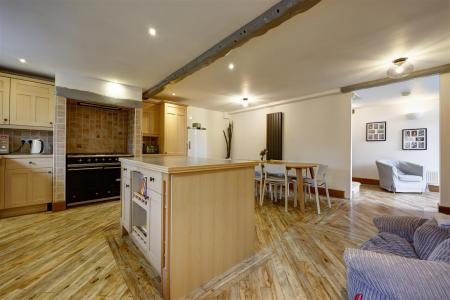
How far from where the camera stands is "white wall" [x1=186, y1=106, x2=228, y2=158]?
6016 mm

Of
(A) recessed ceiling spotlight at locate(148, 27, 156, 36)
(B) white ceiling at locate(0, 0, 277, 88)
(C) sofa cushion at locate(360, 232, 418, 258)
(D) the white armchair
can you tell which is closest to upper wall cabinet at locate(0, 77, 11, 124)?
(B) white ceiling at locate(0, 0, 277, 88)

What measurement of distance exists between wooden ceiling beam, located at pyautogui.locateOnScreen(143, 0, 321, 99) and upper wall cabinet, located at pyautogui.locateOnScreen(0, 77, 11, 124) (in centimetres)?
272

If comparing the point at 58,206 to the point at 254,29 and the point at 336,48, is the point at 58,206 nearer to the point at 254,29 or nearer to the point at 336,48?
the point at 254,29

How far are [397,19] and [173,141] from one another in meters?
4.38

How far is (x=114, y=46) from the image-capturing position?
2453mm

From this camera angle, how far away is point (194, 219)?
1.45m

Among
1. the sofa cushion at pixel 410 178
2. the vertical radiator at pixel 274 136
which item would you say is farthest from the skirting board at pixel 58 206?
the sofa cushion at pixel 410 178

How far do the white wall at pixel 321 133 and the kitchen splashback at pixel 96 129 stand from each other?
3.77 metres

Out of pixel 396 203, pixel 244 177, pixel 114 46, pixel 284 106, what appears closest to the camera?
pixel 244 177

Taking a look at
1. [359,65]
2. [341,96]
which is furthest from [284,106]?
[359,65]

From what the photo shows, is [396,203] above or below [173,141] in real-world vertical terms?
below

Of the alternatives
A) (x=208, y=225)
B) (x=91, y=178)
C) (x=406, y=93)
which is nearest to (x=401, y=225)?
(x=208, y=225)

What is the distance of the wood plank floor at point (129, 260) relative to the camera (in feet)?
4.79

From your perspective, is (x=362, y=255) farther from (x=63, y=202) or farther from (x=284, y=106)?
(x=284, y=106)
